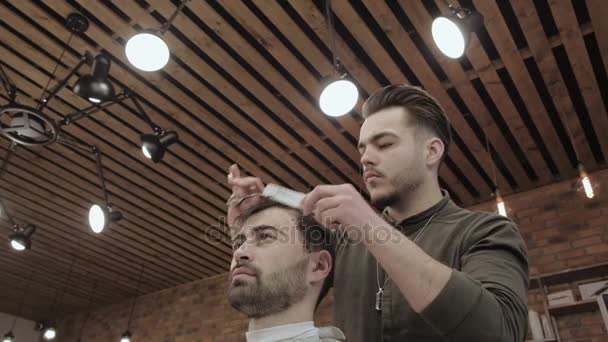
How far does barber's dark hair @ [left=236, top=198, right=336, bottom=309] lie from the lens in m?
1.63

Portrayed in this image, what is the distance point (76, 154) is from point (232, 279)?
4293 mm

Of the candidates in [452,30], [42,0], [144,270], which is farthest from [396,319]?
[144,270]

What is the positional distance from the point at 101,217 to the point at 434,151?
174 inches

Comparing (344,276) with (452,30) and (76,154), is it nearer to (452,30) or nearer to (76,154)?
(452,30)

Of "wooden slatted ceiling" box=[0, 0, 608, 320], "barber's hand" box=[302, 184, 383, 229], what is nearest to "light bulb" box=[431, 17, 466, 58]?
"wooden slatted ceiling" box=[0, 0, 608, 320]

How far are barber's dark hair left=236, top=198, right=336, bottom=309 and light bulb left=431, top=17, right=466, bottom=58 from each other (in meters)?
1.79

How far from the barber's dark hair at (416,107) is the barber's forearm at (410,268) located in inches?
21.9

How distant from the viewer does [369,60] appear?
155 inches

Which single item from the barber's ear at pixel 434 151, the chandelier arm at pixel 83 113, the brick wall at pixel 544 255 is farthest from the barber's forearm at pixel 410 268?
the brick wall at pixel 544 255

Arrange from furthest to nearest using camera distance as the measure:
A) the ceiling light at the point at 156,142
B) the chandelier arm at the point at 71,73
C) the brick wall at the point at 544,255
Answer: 1. the brick wall at the point at 544,255
2. the ceiling light at the point at 156,142
3. the chandelier arm at the point at 71,73

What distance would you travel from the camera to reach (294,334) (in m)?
1.37

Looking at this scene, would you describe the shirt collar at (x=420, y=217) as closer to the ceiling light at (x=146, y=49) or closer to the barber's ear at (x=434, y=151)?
the barber's ear at (x=434, y=151)

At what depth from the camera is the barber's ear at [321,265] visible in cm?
160

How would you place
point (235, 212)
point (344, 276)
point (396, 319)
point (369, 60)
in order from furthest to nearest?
point (369, 60) < point (235, 212) < point (344, 276) < point (396, 319)
